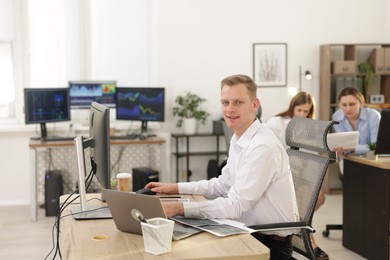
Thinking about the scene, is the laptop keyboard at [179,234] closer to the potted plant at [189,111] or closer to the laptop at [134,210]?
the laptop at [134,210]

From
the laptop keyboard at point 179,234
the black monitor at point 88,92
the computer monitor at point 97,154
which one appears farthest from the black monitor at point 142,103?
the laptop keyboard at point 179,234

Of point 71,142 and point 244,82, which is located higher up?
point 244,82

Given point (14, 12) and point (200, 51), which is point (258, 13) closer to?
point (200, 51)

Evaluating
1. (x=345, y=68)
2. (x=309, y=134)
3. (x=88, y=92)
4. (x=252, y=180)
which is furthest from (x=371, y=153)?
(x=88, y=92)

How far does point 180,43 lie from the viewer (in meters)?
6.59

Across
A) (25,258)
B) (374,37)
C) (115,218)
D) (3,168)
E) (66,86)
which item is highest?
(374,37)

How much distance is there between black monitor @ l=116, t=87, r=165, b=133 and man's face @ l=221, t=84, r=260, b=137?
3674 mm

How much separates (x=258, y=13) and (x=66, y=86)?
240 cm

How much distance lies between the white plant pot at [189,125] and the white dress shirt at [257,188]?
387 centimetres

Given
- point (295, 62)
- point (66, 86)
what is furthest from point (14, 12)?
point (295, 62)

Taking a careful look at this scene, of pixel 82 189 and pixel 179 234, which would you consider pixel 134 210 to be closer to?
pixel 179 234

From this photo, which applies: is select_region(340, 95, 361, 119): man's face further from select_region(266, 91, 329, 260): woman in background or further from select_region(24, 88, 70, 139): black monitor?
select_region(24, 88, 70, 139): black monitor

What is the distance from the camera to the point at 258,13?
22.2 feet

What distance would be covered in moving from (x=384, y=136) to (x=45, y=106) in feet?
11.6
